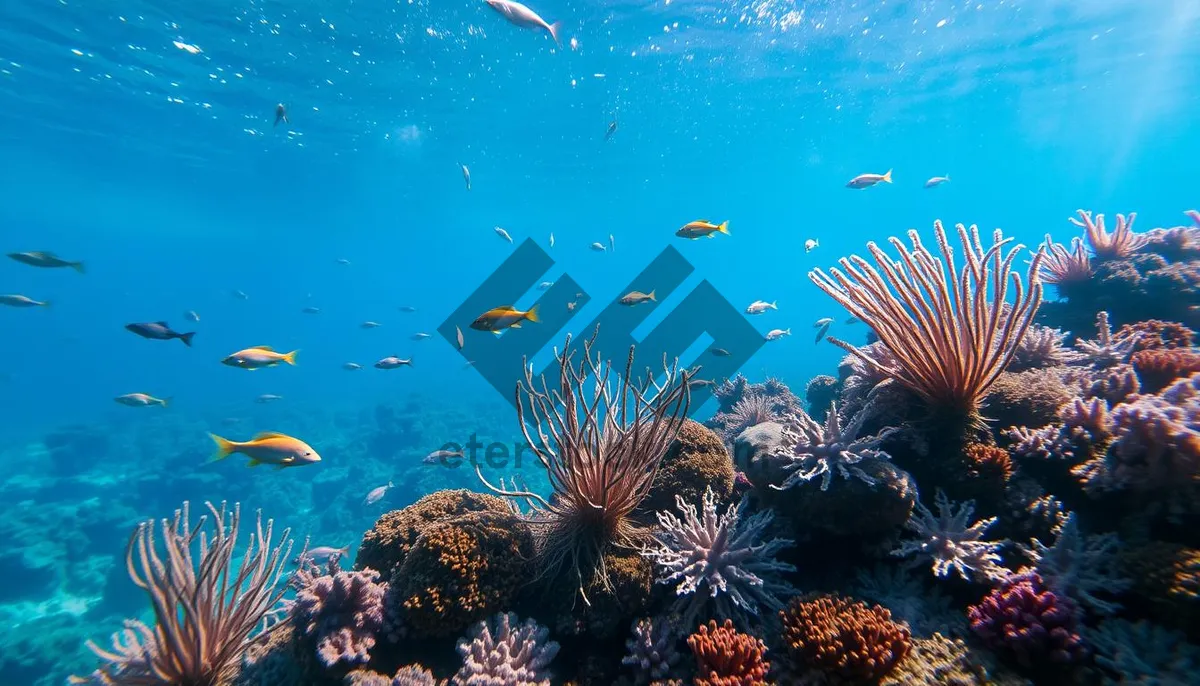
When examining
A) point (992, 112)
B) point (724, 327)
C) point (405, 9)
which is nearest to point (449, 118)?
point (405, 9)

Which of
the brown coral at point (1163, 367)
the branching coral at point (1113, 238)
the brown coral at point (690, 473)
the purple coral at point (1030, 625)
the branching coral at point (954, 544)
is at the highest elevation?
the branching coral at point (1113, 238)

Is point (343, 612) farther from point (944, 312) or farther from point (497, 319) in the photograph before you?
point (944, 312)

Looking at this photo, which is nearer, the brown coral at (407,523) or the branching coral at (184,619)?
the branching coral at (184,619)

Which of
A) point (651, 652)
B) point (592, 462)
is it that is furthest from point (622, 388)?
point (651, 652)

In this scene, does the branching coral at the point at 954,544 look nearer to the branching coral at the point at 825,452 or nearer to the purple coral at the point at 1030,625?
the purple coral at the point at 1030,625

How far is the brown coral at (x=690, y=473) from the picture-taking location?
4.24m

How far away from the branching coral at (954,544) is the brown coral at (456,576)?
8.94ft

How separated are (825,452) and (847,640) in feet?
4.11

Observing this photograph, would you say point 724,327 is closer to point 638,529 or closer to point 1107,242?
point 1107,242

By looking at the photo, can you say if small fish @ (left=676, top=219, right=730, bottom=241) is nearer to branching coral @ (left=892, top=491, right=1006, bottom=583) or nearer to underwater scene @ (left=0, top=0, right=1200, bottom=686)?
underwater scene @ (left=0, top=0, right=1200, bottom=686)

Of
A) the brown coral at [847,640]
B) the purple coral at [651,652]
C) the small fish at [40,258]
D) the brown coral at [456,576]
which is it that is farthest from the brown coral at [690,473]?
the small fish at [40,258]

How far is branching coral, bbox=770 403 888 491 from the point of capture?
10.9 feet

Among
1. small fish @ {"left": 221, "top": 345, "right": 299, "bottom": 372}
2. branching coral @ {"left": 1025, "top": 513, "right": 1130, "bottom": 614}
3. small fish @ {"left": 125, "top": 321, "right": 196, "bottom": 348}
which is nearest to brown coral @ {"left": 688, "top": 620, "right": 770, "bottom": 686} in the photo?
branching coral @ {"left": 1025, "top": 513, "right": 1130, "bottom": 614}

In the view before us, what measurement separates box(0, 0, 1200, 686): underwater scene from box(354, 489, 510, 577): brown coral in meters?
0.04
